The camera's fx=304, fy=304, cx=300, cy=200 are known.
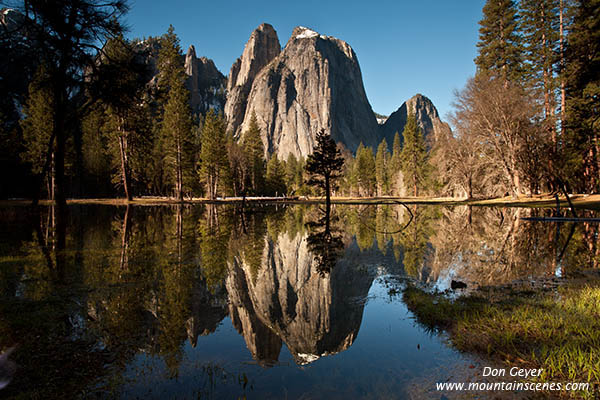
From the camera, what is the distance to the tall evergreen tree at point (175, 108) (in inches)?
1619

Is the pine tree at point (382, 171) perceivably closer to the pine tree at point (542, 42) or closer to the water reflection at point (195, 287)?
the pine tree at point (542, 42)

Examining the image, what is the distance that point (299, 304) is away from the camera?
611 centimetres

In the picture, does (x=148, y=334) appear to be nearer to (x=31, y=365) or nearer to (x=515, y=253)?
(x=31, y=365)

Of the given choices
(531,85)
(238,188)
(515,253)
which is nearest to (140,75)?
(515,253)

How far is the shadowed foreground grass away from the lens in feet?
11.0

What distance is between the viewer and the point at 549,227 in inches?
627

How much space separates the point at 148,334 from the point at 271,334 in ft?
5.76

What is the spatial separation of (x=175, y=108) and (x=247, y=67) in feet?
527

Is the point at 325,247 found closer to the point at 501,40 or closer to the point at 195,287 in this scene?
the point at 195,287

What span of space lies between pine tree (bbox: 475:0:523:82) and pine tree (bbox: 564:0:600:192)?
340 inches

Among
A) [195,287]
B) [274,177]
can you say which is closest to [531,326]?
[195,287]

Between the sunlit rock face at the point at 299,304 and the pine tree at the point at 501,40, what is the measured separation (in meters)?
43.9

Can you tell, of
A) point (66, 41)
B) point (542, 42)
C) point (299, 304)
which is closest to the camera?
point (299, 304)

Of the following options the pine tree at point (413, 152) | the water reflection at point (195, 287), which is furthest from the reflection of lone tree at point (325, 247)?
the pine tree at point (413, 152)
